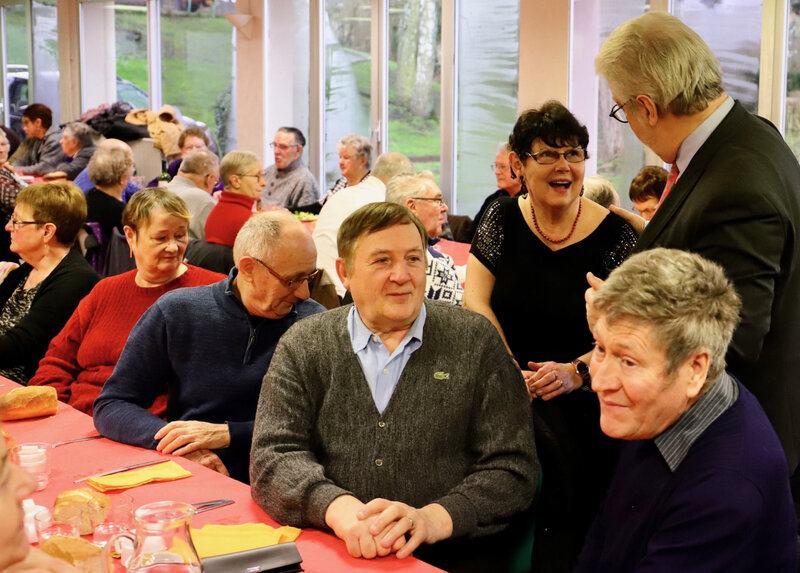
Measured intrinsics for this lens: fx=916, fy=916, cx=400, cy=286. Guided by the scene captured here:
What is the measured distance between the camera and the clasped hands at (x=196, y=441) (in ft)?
8.11

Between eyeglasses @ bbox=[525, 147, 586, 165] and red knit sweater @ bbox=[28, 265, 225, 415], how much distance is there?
1.27 meters

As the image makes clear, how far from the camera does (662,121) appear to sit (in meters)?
2.16

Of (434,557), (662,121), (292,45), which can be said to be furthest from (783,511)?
(292,45)

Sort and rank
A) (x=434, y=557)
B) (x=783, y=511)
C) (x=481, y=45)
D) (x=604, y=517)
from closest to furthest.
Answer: (x=783, y=511)
(x=604, y=517)
(x=434, y=557)
(x=481, y=45)

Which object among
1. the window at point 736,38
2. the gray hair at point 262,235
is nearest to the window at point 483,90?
the window at point 736,38

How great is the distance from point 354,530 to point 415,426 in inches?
15.2

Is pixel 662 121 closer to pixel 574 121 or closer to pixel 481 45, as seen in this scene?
pixel 574 121

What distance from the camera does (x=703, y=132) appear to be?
2.12 meters

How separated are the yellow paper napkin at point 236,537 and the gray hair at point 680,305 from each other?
0.82 meters

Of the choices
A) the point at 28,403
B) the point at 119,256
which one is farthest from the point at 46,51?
the point at 28,403

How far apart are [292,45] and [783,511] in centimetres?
932

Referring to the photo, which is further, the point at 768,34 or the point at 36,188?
the point at 768,34

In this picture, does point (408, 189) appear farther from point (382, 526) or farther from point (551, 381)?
point (382, 526)

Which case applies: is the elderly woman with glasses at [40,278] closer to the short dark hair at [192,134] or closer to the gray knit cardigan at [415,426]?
the gray knit cardigan at [415,426]
